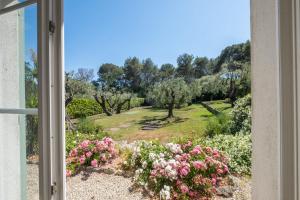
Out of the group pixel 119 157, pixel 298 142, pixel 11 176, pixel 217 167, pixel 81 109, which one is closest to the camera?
pixel 298 142

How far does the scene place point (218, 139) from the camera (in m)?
1.89

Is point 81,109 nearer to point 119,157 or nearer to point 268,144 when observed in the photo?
point 119,157

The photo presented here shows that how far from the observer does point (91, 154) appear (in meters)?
Result: 2.64

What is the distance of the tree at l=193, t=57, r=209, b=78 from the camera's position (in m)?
2.06

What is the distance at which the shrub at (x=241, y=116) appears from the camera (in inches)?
69.3

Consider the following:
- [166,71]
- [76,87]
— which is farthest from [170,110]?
[76,87]

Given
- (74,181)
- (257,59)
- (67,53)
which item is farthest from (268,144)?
(67,53)

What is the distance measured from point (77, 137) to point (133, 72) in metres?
0.98

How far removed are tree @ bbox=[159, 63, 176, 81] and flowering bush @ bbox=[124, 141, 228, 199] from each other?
2.07 ft

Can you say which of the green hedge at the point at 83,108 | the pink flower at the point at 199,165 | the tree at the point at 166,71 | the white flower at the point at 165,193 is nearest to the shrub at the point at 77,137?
the green hedge at the point at 83,108

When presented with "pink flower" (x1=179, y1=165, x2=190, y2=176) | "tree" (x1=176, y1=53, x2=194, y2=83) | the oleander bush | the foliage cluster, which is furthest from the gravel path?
"tree" (x1=176, y1=53, x2=194, y2=83)

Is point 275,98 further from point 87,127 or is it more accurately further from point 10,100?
point 87,127

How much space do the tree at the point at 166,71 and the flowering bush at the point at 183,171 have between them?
0.63m

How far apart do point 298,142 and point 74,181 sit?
2410 mm
